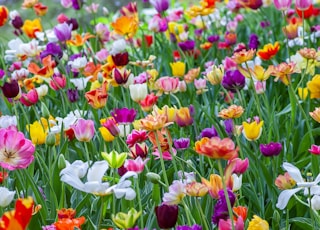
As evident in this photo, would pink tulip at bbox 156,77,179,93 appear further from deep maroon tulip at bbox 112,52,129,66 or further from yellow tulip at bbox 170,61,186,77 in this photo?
yellow tulip at bbox 170,61,186,77

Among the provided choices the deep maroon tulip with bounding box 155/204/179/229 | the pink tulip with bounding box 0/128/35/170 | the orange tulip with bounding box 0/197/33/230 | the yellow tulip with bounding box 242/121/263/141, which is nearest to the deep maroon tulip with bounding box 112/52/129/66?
the yellow tulip with bounding box 242/121/263/141

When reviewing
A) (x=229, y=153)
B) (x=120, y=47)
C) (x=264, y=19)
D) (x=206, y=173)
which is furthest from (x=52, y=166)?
(x=264, y=19)

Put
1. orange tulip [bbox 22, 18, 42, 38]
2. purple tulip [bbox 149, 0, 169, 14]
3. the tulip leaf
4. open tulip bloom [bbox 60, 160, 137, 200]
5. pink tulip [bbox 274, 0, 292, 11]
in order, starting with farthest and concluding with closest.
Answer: orange tulip [bbox 22, 18, 42, 38]
purple tulip [bbox 149, 0, 169, 14]
pink tulip [bbox 274, 0, 292, 11]
the tulip leaf
open tulip bloom [bbox 60, 160, 137, 200]

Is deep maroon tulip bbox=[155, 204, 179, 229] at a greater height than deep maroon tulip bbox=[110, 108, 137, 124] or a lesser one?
greater

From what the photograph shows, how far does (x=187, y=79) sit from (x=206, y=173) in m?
0.52

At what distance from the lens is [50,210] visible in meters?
1.43

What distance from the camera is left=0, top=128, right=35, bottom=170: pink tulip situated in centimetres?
120

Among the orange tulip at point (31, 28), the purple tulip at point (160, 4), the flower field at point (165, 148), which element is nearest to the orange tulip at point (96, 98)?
the flower field at point (165, 148)

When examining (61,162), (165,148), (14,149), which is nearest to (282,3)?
(165,148)

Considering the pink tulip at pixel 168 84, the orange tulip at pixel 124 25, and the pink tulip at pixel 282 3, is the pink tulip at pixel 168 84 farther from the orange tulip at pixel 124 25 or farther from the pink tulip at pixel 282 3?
the orange tulip at pixel 124 25

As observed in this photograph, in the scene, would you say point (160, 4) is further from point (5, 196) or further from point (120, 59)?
point (5, 196)

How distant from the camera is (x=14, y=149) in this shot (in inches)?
47.6

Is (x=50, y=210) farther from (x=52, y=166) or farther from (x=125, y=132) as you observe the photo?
(x=125, y=132)

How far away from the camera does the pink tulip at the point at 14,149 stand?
120 cm
